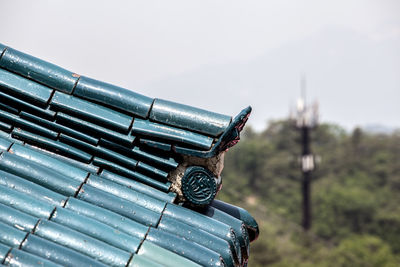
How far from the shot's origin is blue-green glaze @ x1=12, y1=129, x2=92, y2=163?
2.74 metres

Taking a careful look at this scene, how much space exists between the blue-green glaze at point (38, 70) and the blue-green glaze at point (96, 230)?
0.75 m

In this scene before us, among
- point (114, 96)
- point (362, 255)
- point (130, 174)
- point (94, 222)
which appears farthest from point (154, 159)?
point (362, 255)

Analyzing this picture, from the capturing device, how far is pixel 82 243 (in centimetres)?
224

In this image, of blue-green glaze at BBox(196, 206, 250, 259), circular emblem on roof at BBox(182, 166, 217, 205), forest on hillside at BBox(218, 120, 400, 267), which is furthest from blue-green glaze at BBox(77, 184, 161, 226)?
forest on hillside at BBox(218, 120, 400, 267)

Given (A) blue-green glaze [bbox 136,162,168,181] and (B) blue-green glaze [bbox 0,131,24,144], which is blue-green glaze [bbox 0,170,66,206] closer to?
(B) blue-green glaze [bbox 0,131,24,144]

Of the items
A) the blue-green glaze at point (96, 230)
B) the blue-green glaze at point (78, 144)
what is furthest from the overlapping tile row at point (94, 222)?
the blue-green glaze at point (78, 144)

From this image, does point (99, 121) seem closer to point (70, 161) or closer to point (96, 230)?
point (70, 161)

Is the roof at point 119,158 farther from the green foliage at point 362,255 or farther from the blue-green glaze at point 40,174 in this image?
the green foliage at point 362,255

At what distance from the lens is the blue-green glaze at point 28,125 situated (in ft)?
9.05

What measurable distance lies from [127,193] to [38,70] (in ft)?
2.79

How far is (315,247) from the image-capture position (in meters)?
23.1

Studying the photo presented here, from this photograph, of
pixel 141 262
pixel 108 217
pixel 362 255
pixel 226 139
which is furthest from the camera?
pixel 362 255

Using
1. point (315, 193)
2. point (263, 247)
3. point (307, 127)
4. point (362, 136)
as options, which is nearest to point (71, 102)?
point (263, 247)

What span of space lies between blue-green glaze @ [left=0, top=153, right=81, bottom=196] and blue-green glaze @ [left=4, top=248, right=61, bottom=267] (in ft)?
1.54
